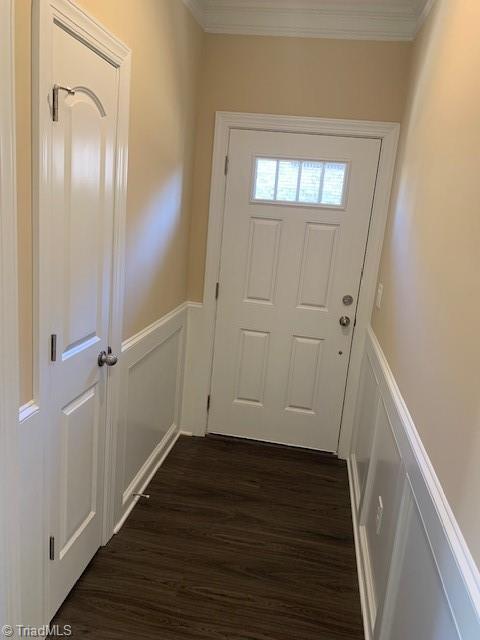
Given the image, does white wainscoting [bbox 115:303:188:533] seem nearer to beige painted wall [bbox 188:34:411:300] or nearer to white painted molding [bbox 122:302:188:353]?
white painted molding [bbox 122:302:188:353]

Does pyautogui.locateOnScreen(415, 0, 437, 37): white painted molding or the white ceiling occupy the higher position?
the white ceiling

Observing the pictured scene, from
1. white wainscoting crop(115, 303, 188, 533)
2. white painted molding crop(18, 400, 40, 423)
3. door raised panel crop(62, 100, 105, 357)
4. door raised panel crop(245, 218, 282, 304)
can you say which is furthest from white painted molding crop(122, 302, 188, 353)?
white painted molding crop(18, 400, 40, 423)

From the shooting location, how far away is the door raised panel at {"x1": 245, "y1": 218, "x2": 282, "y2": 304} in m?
2.98

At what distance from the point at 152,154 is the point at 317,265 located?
1.28 m

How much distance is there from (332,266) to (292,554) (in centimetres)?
168

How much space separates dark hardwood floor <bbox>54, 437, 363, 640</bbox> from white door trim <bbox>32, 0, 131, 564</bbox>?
21.5 inches

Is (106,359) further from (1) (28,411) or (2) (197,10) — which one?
(2) (197,10)

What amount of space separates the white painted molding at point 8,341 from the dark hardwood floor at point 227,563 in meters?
0.55

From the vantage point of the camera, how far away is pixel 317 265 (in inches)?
117

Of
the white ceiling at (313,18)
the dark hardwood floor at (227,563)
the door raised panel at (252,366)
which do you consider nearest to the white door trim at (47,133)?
the dark hardwood floor at (227,563)

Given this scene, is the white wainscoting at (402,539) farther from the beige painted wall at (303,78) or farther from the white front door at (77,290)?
the beige painted wall at (303,78)

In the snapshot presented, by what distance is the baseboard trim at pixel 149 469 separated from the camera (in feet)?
7.67

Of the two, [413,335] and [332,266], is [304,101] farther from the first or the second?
[413,335]

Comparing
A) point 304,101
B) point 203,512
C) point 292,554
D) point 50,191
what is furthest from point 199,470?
point 304,101
